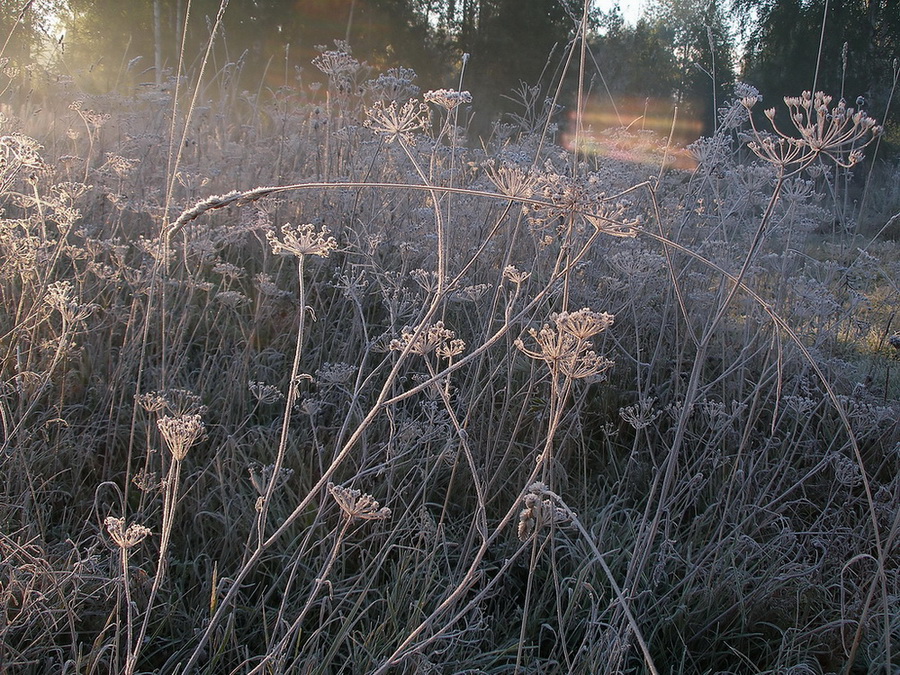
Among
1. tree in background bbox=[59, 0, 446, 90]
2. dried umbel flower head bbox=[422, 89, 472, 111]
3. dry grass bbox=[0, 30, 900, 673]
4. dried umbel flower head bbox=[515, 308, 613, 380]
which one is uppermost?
tree in background bbox=[59, 0, 446, 90]

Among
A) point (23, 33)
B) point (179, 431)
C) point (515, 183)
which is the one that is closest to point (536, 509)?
point (179, 431)

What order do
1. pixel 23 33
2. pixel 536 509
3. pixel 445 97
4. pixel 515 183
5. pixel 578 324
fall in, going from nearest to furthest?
1. pixel 536 509
2. pixel 578 324
3. pixel 515 183
4. pixel 445 97
5. pixel 23 33

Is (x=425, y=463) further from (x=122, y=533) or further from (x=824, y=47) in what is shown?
(x=824, y=47)

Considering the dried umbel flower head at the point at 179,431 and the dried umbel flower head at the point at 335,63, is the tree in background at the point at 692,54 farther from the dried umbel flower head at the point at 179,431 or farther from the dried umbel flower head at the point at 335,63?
the dried umbel flower head at the point at 179,431

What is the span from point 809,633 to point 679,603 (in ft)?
1.10

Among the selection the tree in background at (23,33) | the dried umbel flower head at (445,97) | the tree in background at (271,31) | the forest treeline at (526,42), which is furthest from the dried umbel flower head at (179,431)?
the forest treeline at (526,42)

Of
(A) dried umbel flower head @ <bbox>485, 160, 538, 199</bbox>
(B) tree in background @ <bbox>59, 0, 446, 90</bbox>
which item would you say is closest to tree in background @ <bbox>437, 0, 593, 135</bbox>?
(B) tree in background @ <bbox>59, 0, 446, 90</bbox>

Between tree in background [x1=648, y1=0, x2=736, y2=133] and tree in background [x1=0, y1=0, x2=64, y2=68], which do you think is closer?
tree in background [x1=0, y1=0, x2=64, y2=68]

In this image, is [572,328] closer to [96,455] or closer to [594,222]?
[594,222]

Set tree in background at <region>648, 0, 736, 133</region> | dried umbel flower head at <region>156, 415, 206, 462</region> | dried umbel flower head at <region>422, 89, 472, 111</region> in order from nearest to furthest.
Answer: dried umbel flower head at <region>156, 415, 206, 462</region>
dried umbel flower head at <region>422, 89, 472, 111</region>
tree in background at <region>648, 0, 736, 133</region>

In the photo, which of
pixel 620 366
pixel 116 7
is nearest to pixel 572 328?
pixel 620 366

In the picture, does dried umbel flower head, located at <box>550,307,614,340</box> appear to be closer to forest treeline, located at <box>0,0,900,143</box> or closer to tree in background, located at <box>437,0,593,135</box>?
forest treeline, located at <box>0,0,900,143</box>

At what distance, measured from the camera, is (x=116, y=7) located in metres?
17.0

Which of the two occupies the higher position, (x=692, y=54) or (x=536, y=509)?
(x=692, y=54)
